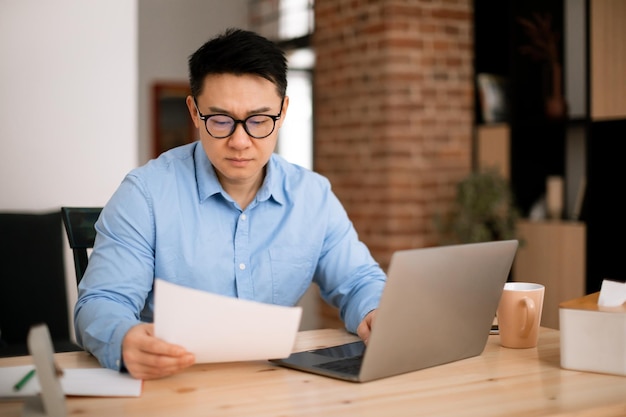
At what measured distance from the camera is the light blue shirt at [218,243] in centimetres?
164

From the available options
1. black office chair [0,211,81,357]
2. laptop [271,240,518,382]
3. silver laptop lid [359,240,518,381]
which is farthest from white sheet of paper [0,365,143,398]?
black office chair [0,211,81,357]

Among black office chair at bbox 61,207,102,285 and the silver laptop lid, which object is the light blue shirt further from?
the silver laptop lid

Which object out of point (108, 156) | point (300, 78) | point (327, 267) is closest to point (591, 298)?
point (327, 267)

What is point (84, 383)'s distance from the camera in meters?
1.28

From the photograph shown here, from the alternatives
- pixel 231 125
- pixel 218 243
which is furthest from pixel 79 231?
pixel 231 125

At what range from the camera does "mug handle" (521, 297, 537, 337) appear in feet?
5.12

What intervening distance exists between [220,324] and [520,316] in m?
0.66

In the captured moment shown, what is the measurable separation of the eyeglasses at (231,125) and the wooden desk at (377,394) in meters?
0.52

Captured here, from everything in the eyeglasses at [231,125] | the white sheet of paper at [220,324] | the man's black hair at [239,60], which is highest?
the man's black hair at [239,60]

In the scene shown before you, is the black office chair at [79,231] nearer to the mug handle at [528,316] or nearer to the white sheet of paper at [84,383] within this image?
the white sheet of paper at [84,383]

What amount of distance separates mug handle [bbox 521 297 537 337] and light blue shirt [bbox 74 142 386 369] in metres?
0.33

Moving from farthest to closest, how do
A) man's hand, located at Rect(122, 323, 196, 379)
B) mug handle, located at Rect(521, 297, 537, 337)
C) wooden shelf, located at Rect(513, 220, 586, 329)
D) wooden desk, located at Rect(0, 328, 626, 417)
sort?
wooden shelf, located at Rect(513, 220, 586, 329) → mug handle, located at Rect(521, 297, 537, 337) → man's hand, located at Rect(122, 323, 196, 379) → wooden desk, located at Rect(0, 328, 626, 417)

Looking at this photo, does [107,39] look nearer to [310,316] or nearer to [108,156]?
[108,156]

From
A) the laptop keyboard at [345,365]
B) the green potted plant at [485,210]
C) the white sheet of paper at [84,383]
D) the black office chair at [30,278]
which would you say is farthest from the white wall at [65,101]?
the laptop keyboard at [345,365]
